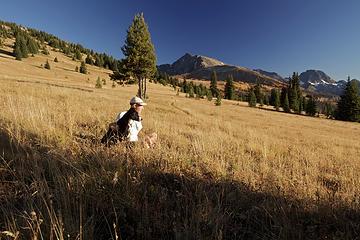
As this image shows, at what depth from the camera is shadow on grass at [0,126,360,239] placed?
2.40 m

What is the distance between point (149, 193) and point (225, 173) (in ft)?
4.87

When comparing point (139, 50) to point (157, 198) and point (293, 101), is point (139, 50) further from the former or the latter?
point (293, 101)

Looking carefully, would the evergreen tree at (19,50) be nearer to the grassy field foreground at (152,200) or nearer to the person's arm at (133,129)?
the person's arm at (133,129)

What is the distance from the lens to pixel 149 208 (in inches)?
108

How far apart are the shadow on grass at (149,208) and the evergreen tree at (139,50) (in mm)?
32449

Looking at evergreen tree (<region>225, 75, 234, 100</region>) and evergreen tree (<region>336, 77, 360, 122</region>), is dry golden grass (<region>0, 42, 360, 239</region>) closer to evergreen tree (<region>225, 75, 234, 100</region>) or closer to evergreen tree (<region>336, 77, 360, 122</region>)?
evergreen tree (<region>336, 77, 360, 122</region>)

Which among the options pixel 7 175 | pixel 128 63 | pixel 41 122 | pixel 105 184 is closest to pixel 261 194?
pixel 105 184

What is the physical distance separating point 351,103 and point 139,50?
55.1 m

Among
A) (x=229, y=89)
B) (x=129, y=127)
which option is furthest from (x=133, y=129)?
(x=229, y=89)

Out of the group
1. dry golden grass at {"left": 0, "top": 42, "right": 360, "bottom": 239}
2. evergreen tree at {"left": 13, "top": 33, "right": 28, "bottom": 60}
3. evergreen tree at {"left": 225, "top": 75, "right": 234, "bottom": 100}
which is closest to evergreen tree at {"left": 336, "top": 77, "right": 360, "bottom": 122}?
evergreen tree at {"left": 225, "top": 75, "right": 234, "bottom": 100}

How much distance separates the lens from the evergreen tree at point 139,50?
3469cm

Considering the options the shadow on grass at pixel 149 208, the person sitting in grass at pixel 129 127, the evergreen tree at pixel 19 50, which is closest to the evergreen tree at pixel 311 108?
the person sitting in grass at pixel 129 127

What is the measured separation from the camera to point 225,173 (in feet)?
13.6

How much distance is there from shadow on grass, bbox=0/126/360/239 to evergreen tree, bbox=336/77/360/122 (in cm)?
7281
